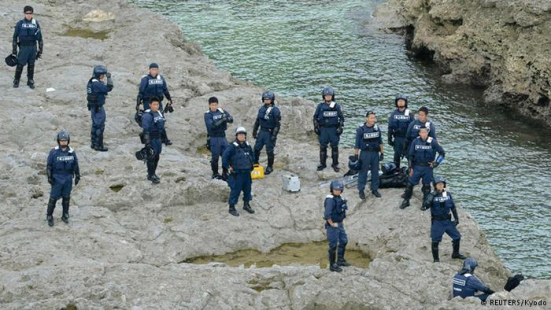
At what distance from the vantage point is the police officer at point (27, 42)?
101 feet

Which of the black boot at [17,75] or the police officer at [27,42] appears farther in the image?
the black boot at [17,75]

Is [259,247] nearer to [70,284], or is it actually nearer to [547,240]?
[70,284]

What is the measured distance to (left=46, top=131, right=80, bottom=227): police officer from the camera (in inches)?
861

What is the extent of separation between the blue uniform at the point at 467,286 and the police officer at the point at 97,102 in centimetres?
1261

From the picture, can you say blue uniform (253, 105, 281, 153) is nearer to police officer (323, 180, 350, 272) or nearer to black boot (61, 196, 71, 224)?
police officer (323, 180, 350, 272)

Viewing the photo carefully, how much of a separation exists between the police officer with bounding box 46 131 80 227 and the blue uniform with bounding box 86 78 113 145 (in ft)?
15.5

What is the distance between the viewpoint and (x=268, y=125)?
2616cm

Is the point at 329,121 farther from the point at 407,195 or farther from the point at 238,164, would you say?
the point at 238,164

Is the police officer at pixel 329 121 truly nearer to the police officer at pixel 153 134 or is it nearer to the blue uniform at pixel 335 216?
the police officer at pixel 153 134

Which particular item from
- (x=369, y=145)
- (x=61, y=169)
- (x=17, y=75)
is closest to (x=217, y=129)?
(x=369, y=145)

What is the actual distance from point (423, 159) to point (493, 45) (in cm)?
1925

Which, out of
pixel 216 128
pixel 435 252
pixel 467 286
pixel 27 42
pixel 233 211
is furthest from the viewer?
pixel 27 42

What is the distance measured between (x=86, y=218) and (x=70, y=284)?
4642 mm

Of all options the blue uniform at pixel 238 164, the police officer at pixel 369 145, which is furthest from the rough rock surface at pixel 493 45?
the blue uniform at pixel 238 164
